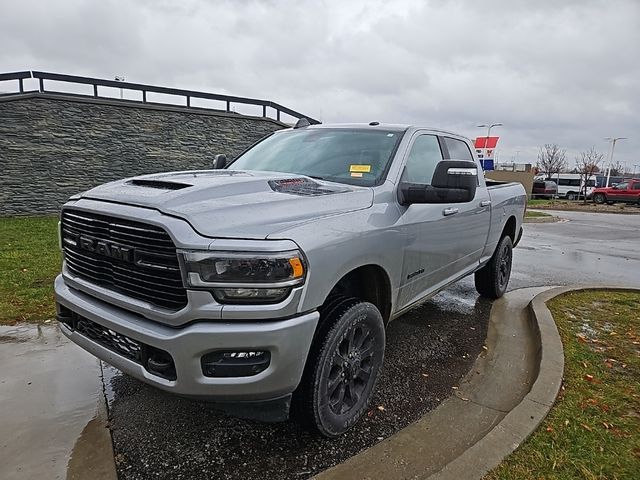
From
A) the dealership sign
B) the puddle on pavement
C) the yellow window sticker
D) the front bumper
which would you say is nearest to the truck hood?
the yellow window sticker

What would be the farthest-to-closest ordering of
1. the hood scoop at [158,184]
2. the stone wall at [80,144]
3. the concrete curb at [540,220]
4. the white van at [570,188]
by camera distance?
the white van at [570,188]
the concrete curb at [540,220]
the stone wall at [80,144]
the hood scoop at [158,184]

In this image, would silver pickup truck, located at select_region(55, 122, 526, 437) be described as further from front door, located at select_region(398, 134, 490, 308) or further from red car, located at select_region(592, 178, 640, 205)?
red car, located at select_region(592, 178, 640, 205)

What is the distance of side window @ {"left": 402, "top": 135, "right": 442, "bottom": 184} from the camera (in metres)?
3.33

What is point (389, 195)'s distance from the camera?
9.63ft

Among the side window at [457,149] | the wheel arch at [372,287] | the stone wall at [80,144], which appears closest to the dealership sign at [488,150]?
the stone wall at [80,144]

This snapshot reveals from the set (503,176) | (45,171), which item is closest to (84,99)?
(45,171)

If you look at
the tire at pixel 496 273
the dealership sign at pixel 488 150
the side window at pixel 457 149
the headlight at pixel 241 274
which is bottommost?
the tire at pixel 496 273

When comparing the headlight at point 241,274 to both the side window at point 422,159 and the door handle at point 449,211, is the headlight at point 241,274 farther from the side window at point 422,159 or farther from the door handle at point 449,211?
the door handle at point 449,211

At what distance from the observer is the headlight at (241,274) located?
1.93 meters

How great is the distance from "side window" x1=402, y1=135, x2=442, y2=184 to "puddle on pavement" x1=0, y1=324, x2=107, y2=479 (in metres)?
2.64

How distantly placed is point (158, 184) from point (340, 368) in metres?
1.49

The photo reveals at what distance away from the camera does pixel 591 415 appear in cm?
271

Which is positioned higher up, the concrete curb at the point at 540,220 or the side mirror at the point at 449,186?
the side mirror at the point at 449,186

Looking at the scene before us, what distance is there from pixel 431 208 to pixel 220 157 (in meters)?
2.07
